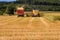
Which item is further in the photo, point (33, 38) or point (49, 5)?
point (49, 5)

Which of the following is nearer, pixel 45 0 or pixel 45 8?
pixel 45 8

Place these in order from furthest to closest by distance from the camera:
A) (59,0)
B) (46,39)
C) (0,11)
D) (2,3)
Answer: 1. (59,0)
2. (2,3)
3. (0,11)
4. (46,39)

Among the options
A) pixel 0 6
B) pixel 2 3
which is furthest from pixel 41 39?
pixel 2 3

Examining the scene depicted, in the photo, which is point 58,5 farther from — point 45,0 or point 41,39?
point 41,39

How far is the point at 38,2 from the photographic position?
67.1 metres

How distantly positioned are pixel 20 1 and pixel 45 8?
34.7ft

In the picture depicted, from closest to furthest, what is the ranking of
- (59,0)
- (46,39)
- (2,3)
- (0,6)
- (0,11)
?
1. (46,39)
2. (0,11)
3. (0,6)
4. (2,3)
5. (59,0)

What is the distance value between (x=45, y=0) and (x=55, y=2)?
3.47 metres

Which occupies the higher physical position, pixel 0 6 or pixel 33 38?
pixel 33 38

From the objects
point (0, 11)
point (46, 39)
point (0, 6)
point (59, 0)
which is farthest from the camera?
point (59, 0)

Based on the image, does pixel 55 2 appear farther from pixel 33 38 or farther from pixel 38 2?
pixel 33 38

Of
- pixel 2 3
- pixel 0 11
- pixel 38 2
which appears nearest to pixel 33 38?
pixel 0 11

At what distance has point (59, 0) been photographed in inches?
2633

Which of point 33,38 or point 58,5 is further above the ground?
point 33,38
